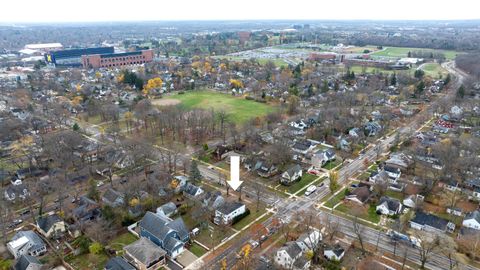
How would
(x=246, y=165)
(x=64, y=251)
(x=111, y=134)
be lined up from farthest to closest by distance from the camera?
(x=111, y=134)
(x=246, y=165)
(x=64, y=251)

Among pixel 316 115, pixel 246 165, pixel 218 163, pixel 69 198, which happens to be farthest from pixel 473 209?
pixel 69 198

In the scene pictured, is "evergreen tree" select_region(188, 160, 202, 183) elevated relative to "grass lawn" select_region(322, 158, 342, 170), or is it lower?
elevated

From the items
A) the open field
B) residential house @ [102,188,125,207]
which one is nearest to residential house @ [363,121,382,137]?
residential house @ [102,188,125,207]

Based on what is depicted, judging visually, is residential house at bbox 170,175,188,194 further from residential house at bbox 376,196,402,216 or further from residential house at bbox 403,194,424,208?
residential house at bbox 403,194,424,208

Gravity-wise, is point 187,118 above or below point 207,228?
above

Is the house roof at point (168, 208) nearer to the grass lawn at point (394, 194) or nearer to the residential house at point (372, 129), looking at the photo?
the grass lawn at point (394, 194)

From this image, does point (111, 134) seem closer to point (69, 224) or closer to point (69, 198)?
point (69, 198)

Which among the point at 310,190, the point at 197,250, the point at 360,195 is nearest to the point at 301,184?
the point at 310,190
